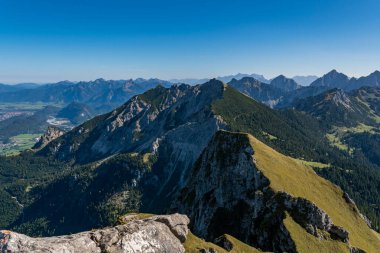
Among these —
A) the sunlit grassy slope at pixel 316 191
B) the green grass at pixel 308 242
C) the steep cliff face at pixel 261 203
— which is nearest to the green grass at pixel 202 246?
the green grass at pixel 308 242

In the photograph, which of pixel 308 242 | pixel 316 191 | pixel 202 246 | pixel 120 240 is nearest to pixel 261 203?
pixel 308 242

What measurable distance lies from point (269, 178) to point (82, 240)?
75.6 metres

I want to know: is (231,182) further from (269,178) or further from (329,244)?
(329,244)

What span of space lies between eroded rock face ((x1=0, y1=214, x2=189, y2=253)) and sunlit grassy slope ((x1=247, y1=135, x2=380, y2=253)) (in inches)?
2052

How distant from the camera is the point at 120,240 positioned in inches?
2050

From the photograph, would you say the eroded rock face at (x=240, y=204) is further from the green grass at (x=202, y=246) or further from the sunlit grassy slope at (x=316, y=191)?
the sunlit grassy slope at (x=316, y=191)

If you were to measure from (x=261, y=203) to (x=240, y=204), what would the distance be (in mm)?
12544

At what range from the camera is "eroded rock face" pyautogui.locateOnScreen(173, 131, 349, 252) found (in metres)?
90.9

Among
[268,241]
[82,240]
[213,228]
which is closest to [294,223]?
[268,241]

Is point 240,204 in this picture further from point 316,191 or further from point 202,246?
point 202,246

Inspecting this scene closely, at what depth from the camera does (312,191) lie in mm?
119750

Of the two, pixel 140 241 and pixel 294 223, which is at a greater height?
pixel 140 241

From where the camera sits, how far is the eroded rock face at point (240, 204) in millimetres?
90875

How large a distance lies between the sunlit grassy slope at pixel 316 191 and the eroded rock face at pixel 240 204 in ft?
15.2
